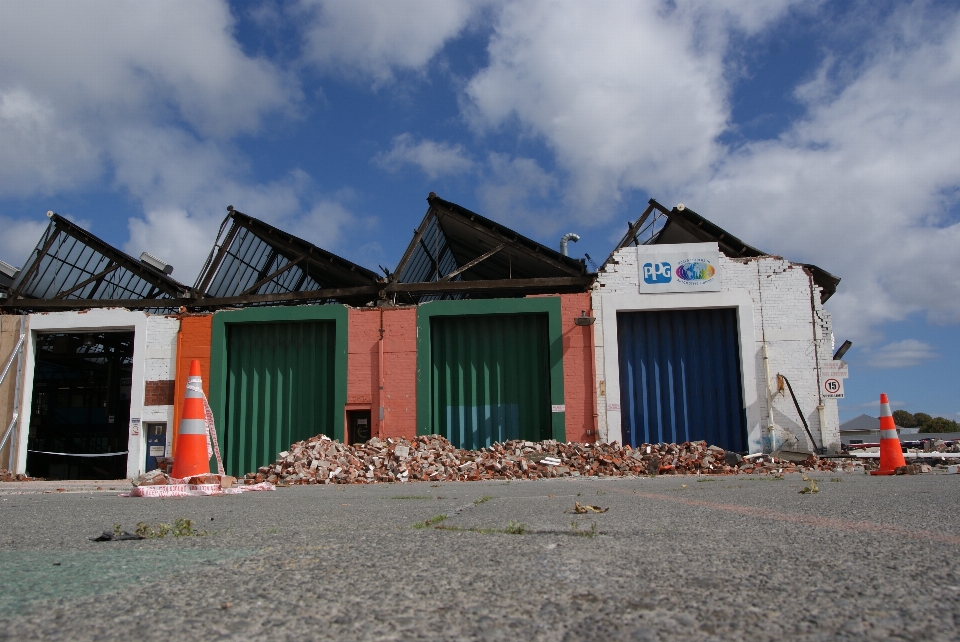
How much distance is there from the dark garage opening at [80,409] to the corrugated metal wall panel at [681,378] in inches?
689

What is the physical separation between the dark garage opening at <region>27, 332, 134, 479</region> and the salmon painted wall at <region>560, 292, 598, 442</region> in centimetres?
1592

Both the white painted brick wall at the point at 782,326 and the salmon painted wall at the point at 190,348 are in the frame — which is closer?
the white painted brick wall at the point at 782,326

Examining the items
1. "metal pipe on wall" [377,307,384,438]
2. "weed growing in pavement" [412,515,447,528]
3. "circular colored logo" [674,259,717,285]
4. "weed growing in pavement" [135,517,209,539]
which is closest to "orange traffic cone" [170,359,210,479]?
"weed growing in pavement" [135,517,209,539]

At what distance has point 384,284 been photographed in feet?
63.8

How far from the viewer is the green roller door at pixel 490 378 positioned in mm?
18198

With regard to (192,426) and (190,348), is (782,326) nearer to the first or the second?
(192,426)

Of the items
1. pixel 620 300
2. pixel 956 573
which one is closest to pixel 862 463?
pixel 620 300

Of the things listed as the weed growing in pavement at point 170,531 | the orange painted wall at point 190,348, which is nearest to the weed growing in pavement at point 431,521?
the weed growing in pavement at point 170,531

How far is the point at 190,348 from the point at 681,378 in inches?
517

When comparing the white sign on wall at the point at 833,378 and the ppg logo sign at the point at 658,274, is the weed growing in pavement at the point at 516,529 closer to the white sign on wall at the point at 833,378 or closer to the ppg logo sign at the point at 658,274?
the ppg logo sign at the point at 658,274

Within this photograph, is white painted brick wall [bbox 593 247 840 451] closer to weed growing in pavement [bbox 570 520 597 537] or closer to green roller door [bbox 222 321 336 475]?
green roller door [bbox 222 321 336 475]

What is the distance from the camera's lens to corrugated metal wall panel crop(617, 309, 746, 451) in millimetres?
17828

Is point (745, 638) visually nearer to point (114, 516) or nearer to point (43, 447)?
point (114, 516)

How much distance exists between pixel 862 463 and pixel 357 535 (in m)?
14.6
